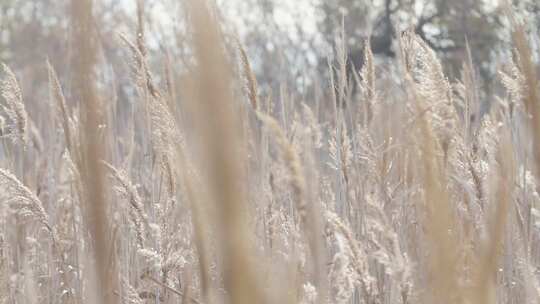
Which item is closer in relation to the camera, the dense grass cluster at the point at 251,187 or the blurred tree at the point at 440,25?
the dense grass cluster at the point at 251,187

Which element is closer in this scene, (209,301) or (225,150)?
(225,150)

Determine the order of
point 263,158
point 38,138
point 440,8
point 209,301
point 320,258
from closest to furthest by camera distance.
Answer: point 209,301 < point 320,258 < point 263,158 < point 38,138 < point 440,8

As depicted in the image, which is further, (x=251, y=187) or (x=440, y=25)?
(x=440, y=25)

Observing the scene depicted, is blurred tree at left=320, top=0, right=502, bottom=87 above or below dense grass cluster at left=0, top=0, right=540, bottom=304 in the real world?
above

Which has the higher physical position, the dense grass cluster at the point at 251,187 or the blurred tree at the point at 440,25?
the blurred tree at the point at 440,25

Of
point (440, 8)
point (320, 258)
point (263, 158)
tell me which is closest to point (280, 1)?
point (440, 8)

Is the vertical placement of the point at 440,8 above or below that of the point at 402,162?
above

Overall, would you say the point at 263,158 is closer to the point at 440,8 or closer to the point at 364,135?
the point at 364,135

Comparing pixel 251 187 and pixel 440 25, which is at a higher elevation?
pixel 440 25

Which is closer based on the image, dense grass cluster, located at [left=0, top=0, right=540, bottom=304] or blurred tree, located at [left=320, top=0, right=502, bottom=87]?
dense grass cluster, located at [left=0, top=0, right=540, bottom=304]

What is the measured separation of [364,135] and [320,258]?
1.76 ft

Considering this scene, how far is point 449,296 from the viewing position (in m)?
0.48

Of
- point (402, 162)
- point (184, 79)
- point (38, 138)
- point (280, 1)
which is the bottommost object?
point (184, 79)

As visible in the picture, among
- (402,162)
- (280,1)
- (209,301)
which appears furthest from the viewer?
(280,1)
